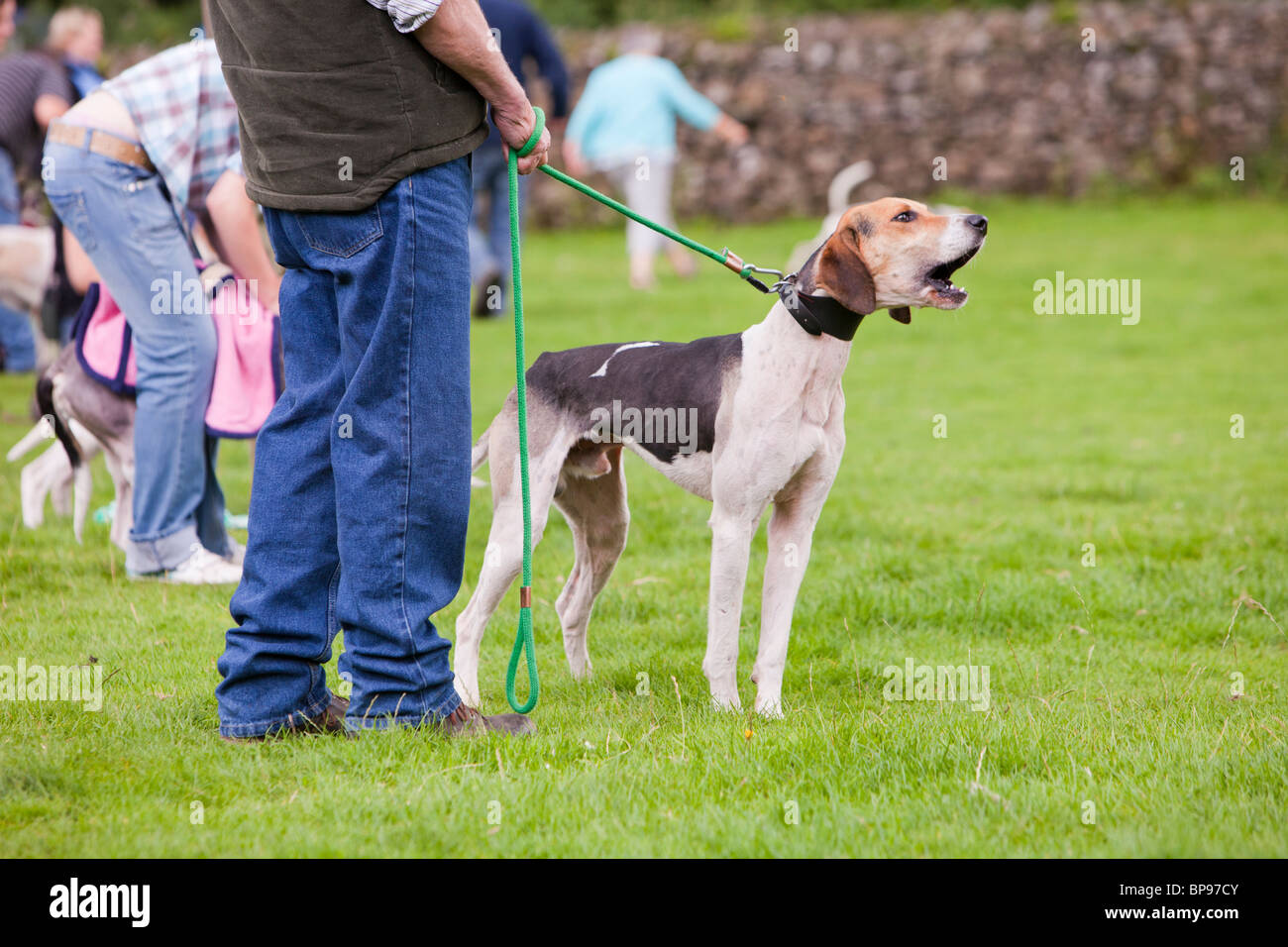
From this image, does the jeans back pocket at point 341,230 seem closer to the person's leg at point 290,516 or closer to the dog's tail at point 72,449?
the person's leg at point 290,516

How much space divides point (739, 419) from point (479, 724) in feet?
3.93

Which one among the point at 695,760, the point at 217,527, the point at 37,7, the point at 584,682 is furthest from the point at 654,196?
the point at 37,7

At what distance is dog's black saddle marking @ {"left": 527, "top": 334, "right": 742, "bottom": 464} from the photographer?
4.17 metres

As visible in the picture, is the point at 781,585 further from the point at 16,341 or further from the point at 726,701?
the point at 16,341

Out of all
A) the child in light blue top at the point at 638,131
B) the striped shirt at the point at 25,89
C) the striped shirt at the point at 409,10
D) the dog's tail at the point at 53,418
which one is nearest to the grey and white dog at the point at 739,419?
the striped shirt at the point at 409,10

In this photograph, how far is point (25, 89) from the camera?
9.44m

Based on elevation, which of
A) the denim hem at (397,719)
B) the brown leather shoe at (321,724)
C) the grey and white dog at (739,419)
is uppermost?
the grey and white dog at (739,419)

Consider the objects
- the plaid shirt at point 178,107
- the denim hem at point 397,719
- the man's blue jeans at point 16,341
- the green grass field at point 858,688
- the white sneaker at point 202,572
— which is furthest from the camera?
the man's blue jeans at point 16,341

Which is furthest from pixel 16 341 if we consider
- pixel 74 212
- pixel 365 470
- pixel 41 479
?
pixel 365 470

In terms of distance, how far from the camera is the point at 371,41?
133 inches

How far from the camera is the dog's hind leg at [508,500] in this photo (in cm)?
429

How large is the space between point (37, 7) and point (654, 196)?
58.4ft

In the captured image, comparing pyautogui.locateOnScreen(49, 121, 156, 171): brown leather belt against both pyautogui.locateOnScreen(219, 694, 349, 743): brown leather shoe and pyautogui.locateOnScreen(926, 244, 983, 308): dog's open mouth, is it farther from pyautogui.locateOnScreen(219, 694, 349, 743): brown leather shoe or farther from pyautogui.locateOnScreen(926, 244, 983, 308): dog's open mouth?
pyautogui.locateOnScreen(926, 244, 983, 308): dog's open mouth

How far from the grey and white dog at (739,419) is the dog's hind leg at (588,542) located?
14cm
